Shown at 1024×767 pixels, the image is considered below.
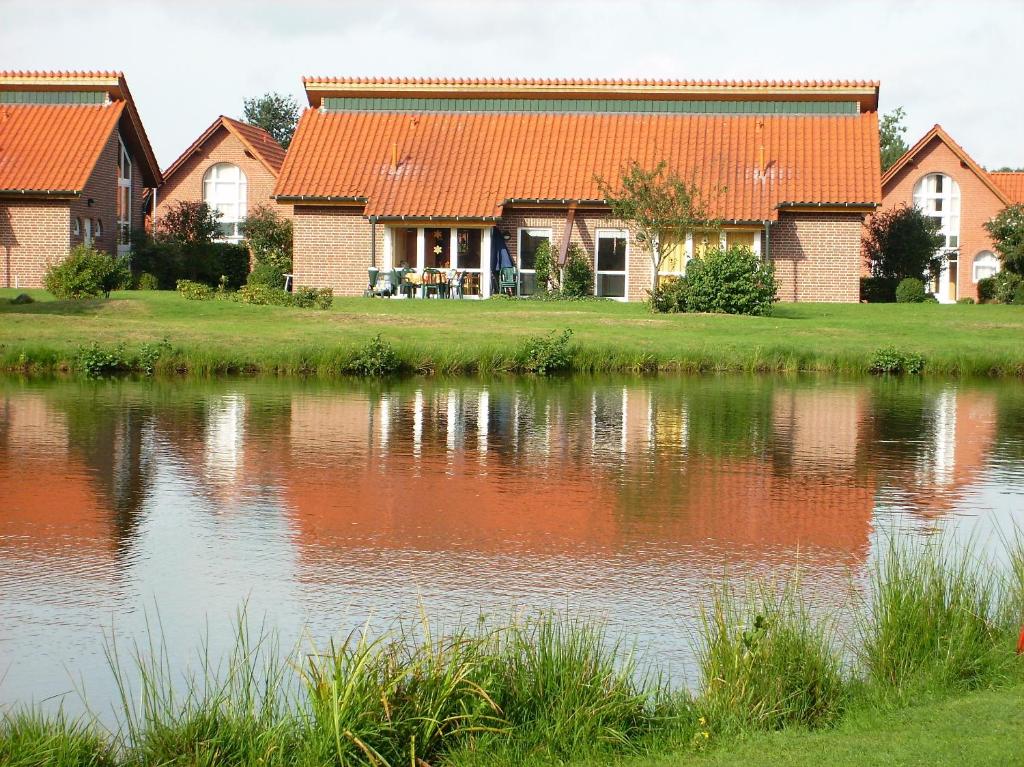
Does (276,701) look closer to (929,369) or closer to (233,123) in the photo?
(929,369)

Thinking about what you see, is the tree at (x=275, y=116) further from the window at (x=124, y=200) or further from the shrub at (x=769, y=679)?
the shrub at (x=769, y=679)

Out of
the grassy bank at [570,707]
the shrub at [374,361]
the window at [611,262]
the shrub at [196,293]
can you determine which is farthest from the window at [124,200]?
the grassy bank at [570,707]

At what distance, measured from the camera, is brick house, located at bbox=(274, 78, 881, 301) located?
4353 cm

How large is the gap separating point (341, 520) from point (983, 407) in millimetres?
13033

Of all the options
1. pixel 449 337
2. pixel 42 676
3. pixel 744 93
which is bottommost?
pixel 42 676

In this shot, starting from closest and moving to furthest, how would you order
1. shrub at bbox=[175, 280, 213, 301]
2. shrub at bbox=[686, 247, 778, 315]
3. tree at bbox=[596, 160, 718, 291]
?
shrub at bbox=[686, 247, 778, 315] < shrub at bbox=[175, 280, 213, 301] < tree at bbox=[596, 160, 718, 291]

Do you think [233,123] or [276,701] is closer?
[276,701]

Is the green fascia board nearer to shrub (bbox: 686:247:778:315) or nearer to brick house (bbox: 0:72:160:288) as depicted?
brick house (bbox: 0:72:160:288)

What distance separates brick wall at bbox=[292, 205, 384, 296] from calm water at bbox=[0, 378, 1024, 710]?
20.6m

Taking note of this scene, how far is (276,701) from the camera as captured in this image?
298 inches

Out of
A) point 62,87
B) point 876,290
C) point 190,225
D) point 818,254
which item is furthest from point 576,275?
point 62,87

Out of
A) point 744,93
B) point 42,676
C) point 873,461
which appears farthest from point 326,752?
point 744,93

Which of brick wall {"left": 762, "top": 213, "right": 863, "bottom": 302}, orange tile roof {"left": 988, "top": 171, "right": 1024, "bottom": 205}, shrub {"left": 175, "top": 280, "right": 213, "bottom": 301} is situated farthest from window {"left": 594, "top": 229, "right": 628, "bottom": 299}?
orange tile roof {"left": 988, "top": 171, "right": 1024, "bottom": 205}

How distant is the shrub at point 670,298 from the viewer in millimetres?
36844
